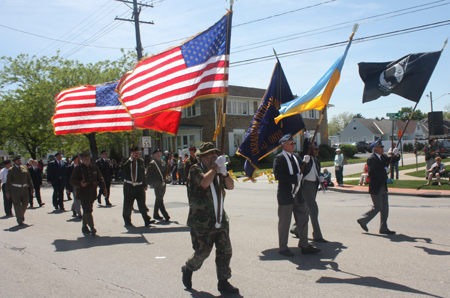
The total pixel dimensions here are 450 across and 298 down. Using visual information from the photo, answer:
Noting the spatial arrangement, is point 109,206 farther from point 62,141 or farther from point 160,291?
point 62,141

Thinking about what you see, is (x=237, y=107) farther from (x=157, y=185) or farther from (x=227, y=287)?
(x=227, y=287)

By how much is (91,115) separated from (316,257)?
289 inches

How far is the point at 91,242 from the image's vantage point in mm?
7527

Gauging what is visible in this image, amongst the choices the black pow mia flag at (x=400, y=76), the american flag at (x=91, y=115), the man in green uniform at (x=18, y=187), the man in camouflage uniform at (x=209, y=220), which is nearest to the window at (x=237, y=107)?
the american flag at (x=91, y=115)

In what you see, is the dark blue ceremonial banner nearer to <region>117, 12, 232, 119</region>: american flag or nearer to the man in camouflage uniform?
<region>117, 12, 232, 119</region>: american flag

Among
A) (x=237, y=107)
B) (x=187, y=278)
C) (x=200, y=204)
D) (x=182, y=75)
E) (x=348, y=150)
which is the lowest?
(x=187, y=278)

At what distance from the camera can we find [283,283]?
15.3 ft

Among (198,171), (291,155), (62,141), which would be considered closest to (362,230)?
(291,155)

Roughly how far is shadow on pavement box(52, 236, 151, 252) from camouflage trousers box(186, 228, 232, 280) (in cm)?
311

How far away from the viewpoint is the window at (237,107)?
35.1m

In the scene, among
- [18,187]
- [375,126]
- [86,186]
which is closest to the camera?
[86,186]

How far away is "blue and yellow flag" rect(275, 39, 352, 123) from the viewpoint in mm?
6125

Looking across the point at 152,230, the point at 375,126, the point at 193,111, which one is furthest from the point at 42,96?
the point at 375,126

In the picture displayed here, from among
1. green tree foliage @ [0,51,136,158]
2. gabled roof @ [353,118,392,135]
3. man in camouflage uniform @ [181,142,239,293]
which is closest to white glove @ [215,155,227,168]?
man in camouflage uniform @ [181,142,239,293]
